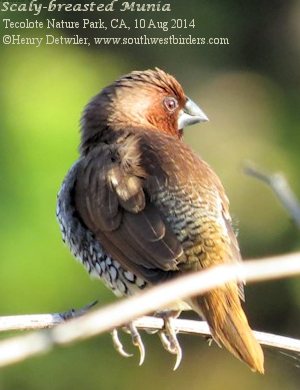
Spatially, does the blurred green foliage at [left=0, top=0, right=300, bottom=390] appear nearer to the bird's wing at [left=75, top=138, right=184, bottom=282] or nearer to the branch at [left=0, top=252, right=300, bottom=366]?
the bird's wing at [left=75, top=138, right=184, bottom=282]

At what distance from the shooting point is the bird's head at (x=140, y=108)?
16.8 feet

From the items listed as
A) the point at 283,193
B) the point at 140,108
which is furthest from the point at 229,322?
the point at 283,193

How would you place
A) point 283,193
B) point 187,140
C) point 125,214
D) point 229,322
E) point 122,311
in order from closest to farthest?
point 122,311 → point 283,193 → point 229,322 → point 125,214 → point 187,140

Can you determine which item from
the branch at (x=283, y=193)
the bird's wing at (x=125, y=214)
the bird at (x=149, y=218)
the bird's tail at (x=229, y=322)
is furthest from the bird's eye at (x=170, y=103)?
the branch at (x=283, y=193)

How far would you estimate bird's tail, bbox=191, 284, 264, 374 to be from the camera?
3.66 meters

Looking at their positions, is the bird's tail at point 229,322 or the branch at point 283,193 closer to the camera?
the branch at point 283,193

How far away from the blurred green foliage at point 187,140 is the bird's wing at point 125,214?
51cm

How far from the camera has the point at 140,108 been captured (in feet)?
17.1

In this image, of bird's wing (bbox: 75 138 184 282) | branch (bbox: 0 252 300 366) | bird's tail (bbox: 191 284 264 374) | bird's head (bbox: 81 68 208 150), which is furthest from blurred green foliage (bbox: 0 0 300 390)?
branch (bbox: 0 252 300 366)

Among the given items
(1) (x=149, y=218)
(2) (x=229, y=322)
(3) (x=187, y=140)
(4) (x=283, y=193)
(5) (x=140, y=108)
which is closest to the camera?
(4) (x=283, y=193)

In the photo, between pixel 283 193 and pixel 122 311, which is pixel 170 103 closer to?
pixel 283 193

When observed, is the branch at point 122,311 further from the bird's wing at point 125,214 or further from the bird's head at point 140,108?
the bird's head at point 140,108

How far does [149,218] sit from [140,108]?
1.07m

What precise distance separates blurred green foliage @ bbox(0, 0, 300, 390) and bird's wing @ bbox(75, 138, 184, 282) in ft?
1.69
